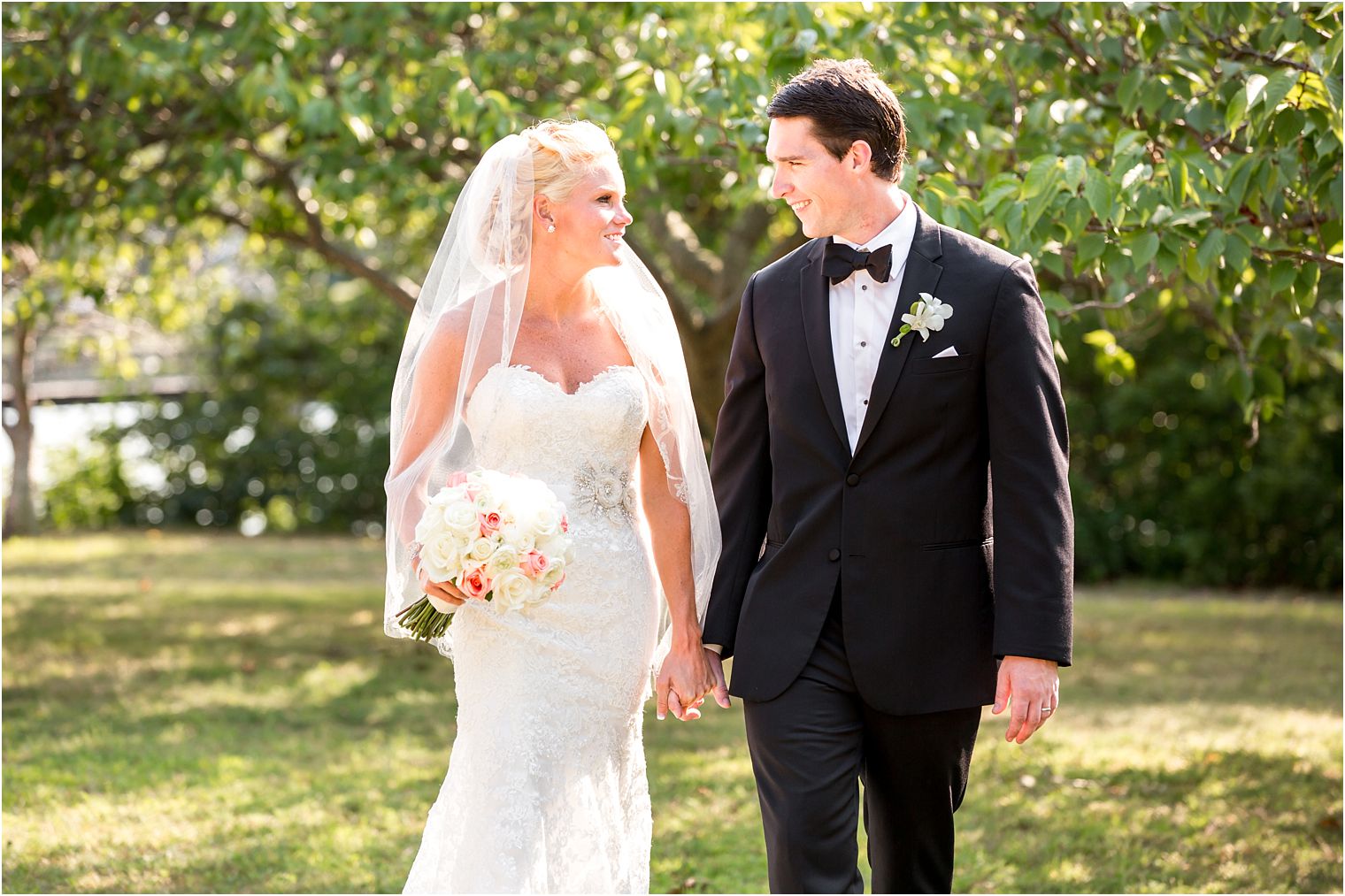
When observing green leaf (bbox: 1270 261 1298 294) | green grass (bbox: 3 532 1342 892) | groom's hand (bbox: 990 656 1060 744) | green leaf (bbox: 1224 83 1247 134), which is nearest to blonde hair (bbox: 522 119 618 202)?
groom's hand (bbox: 990 656 1060 744)

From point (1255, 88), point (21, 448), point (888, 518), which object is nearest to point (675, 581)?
point (888, 518)

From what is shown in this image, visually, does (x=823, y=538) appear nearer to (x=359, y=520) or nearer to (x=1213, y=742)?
Answer: (x=1213, y=742)

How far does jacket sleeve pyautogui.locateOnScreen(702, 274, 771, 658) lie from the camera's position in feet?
11.2

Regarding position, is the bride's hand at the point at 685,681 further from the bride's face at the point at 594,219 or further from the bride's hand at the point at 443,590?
the bride's face at the point at 594,219

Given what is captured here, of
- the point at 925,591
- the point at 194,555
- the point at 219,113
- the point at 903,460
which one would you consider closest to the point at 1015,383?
the point at 903,460

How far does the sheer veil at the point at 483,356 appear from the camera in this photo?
3.70 m

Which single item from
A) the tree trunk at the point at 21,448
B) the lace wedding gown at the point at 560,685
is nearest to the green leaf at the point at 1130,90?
the lace wedding gown at the point at 560,685

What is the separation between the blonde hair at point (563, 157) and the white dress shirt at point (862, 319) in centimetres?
75

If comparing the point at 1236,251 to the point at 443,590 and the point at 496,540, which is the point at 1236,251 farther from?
the point at 443,590

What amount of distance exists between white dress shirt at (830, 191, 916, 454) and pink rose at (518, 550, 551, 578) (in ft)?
2.60

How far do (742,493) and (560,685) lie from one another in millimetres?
688

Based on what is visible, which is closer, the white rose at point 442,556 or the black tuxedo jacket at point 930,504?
the black tuxedo jacket at point 930,504

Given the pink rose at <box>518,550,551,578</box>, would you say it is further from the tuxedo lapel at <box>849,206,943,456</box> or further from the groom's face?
the groom's face

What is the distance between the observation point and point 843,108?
3.24m
